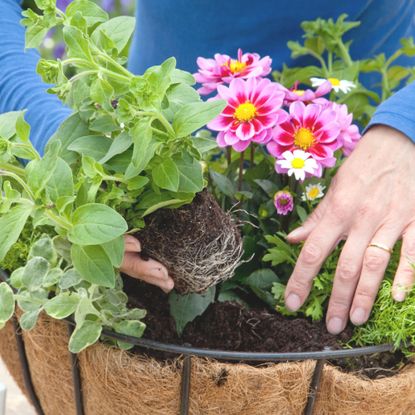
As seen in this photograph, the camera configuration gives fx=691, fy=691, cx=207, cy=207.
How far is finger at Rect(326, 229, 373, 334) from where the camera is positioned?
22.6 inches

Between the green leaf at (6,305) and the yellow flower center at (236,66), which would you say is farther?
the yellow flower center at (236,66)

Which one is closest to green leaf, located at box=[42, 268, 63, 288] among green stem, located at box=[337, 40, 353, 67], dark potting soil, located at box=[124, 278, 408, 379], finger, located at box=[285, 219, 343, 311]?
dark potting soil, located at box=[124, 278, 408, 379]

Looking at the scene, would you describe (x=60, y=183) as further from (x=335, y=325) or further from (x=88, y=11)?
(x=335, y=325)

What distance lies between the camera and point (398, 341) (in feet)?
1.74

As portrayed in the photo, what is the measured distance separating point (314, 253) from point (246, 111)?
14 cm

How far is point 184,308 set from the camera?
59cm

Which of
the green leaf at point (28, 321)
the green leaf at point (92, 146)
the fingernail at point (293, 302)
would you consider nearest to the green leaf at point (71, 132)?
the green leaf at point (92, 146)

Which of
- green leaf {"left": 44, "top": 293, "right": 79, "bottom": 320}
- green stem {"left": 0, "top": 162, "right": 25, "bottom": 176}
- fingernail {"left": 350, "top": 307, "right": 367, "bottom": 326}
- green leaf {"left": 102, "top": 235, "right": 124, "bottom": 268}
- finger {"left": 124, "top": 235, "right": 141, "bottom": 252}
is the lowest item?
fingernail {"left": 350, "top": 307, "right": 367, "bottom": 326}

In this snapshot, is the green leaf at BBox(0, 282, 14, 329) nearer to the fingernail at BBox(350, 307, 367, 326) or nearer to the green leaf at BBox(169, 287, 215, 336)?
the green leaf at BBox(169, 287, 215, 336)

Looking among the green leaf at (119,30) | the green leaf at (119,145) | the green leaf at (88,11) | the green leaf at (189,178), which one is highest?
the green leaf at (88,11)

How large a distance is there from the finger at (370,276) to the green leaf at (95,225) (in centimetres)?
23

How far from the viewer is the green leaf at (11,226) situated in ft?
1.46

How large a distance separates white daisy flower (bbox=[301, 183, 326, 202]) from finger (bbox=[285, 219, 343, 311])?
0.05 m

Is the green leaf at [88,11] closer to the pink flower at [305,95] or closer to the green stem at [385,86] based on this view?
the pink flower at [305,95]
